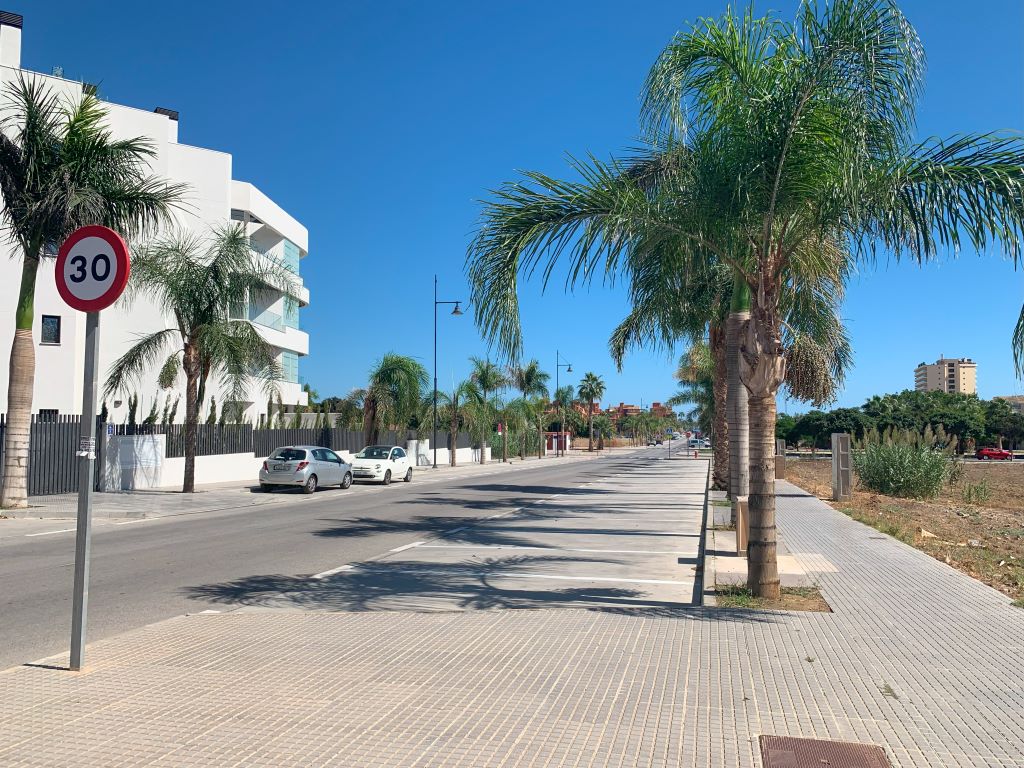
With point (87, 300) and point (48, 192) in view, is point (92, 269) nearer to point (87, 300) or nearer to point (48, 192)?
point (87, 300)

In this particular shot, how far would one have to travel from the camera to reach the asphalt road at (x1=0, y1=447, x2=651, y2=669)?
8.14 m

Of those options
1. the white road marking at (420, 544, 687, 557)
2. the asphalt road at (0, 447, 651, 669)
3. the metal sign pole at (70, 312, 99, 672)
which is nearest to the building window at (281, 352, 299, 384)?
the asphalt road at (0, 447, 651, 669)

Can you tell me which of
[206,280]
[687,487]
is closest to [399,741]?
[206,280]

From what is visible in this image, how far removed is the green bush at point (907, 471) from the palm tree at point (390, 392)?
76.7ft

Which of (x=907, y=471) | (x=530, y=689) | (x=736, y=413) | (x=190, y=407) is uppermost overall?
(x=190, y=407)

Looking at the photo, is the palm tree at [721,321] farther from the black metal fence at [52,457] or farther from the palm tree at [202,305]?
the black metal fence at [52,457]

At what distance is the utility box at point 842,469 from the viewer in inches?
898

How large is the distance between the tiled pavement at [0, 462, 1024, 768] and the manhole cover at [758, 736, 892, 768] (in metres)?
0.10

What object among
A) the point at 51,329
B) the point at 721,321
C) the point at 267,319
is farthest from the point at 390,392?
the point at 721,321

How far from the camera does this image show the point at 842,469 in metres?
22.8

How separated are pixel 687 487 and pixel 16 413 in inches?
859

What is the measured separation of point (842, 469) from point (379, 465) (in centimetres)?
1665

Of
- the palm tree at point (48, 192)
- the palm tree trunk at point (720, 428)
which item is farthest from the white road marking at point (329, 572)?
the palm tree trunk at point (720, 428)

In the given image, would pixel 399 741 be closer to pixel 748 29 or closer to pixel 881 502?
pixel 748 29
